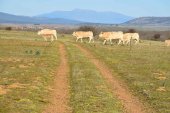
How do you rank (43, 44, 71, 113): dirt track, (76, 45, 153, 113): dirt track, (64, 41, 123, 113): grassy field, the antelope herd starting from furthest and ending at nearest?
the antelope herd < (76, 45, 153, 113): dirt track < (64, 41, 123, 113): grassy field < (43, 44, 71, 113): dirt track

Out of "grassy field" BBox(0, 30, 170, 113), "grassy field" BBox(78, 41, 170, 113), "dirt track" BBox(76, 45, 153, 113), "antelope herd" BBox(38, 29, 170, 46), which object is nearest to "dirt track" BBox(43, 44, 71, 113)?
"grassy field" BBox(0, 30, 170, 113)

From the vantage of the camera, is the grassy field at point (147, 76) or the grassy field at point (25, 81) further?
the grassy field at point (147, 76)

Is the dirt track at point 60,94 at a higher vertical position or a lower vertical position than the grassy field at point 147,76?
higher

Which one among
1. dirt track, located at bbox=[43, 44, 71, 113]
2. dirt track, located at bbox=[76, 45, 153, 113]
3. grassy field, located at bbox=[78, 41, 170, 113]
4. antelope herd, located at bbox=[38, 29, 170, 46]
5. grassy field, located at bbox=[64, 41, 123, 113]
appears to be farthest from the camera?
antelope herd, located at bbox=[38, 29, 170, 46]

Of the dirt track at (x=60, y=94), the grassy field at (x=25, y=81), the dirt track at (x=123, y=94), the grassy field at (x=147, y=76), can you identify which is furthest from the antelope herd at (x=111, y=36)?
the dirt track at (x=60, y=94)

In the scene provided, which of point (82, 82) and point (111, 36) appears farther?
point (111, 36)

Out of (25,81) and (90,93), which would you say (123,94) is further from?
(25,81)

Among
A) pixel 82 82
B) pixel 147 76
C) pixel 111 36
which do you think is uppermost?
pixel 111 36

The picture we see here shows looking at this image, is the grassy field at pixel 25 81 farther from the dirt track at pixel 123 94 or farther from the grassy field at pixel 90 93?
the dirt track at pixel 123 94

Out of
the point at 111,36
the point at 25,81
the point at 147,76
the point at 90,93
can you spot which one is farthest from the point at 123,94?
the point at 111,36

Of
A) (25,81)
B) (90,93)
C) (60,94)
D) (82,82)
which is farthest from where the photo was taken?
(82,82)

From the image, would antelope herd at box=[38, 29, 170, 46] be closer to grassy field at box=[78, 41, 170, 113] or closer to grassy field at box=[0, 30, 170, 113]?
grassy field at box=[78, 41, 170, 113]

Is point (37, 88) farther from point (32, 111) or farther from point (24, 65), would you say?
point (24, 65)

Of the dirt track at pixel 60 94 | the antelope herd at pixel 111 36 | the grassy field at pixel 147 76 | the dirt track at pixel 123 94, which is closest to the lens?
the dirt track at pixel 60 94
